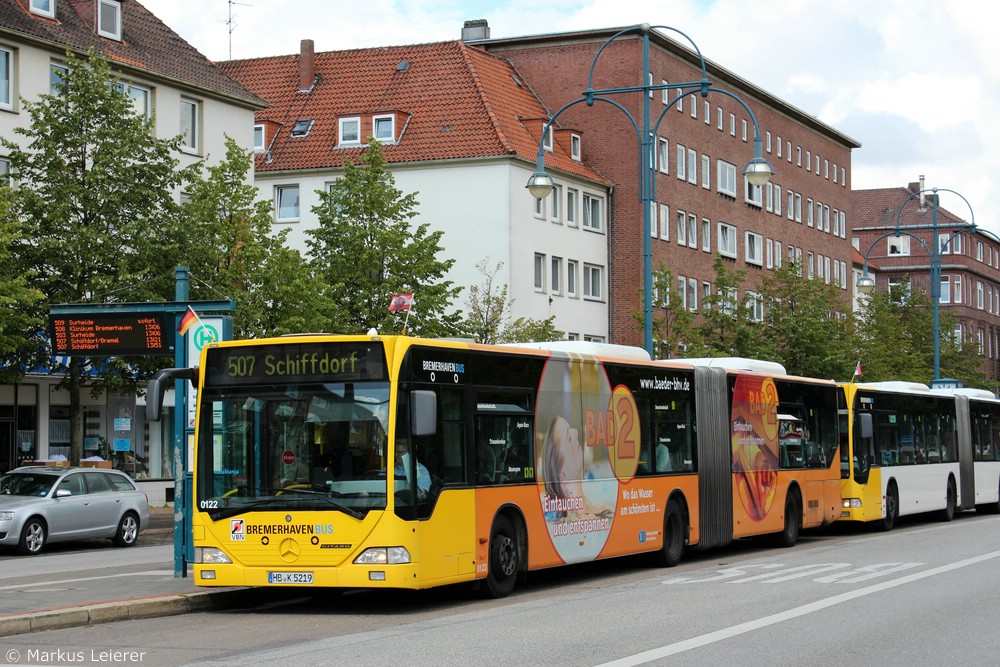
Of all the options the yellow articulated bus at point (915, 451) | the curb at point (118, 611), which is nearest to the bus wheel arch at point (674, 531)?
the curb at point (118, 611)

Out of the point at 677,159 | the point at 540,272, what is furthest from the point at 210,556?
the point at 677,159

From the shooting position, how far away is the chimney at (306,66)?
64938 millimetres

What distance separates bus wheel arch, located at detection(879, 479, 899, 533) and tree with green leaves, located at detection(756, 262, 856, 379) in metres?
22.2

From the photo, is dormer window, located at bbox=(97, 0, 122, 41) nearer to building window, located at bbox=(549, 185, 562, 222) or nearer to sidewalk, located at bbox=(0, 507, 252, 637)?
building window, located at bbox=(549, 185, 562, 222)

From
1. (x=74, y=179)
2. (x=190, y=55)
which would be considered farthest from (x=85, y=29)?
(x=74, y=179)

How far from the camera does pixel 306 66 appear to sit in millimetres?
65312

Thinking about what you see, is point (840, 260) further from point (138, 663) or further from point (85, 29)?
point (138, 663)

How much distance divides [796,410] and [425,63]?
3906 centimetres

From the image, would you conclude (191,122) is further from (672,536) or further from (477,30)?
(672,536)

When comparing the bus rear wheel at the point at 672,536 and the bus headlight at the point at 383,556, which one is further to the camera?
the bus rear wheel at the point at 672,536

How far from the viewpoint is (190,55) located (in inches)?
1887

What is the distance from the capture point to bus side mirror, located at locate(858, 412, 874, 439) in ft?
93.7

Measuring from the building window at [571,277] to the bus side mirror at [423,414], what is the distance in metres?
45.8

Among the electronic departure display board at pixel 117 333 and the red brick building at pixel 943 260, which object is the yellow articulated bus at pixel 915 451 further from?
the red brick building at pixel 943 260
